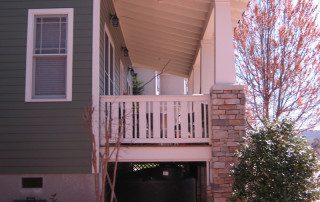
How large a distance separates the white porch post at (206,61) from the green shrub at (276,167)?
3705mm

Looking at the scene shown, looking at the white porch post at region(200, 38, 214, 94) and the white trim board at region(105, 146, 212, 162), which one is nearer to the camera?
the white trim board at region(105, 146, 212, 162)

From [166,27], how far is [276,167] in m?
5.18

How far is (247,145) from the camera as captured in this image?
6.47 metres

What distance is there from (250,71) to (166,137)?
550cm

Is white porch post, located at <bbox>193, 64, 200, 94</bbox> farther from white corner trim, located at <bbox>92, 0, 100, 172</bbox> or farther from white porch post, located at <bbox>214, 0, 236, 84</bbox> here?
white corner trim, located at <bbox>92, 0, 100, 172</bbox>

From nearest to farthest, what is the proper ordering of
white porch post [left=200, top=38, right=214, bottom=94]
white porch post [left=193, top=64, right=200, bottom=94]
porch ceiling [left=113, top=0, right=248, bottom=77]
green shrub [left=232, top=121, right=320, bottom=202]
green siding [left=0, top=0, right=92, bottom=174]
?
green shrub [left=232, top=121, right=320, bottom=202], green siding [left=0, top=0, right=92, bottom=174], porch ceiling [left=113, top=0, right=248, bottom=77], white porch post [left=200, top=38, right=214, bottom=94], white porch post [left=193, top=64, right=200, bottom=94]

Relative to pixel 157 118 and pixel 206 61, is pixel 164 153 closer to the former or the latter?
pixel 157 118

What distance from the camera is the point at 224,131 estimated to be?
282 inches

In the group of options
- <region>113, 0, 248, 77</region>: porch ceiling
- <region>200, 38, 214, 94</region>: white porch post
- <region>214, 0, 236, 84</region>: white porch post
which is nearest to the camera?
<region>214, 0, 236, 84</region>: white porch post

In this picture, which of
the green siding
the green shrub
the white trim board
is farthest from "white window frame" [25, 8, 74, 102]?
the green shrub

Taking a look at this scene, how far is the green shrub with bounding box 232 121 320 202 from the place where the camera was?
232 inches

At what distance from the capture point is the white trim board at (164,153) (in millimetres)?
7359

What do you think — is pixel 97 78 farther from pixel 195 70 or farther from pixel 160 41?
pixel 195 70

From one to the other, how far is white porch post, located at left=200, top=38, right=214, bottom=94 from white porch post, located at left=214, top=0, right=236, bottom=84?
2500 millimetres
